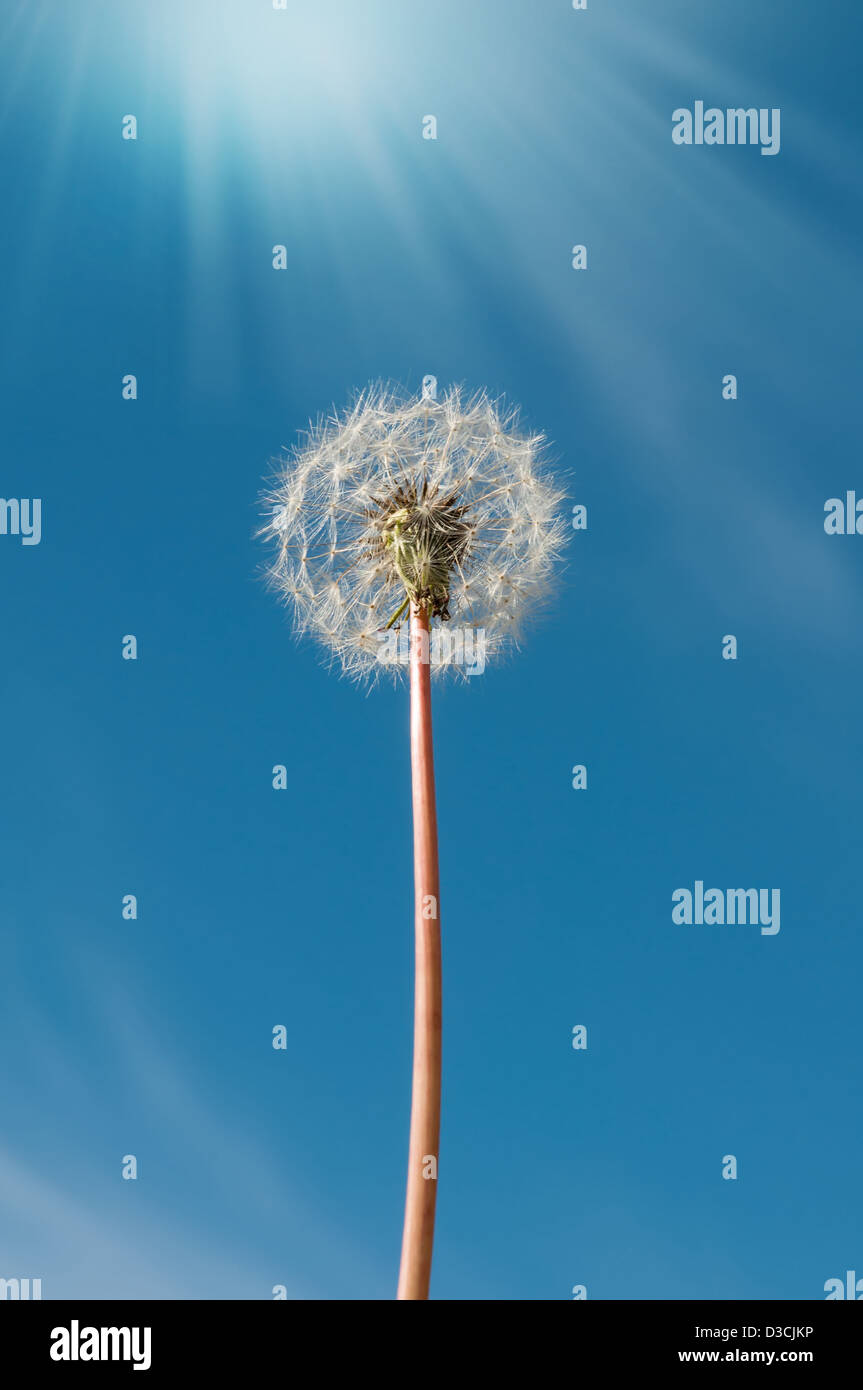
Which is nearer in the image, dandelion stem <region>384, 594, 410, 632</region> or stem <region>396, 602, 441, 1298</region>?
stem <region>396, 602, 441, 1298</region>

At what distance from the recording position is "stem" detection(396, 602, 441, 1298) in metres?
16.1

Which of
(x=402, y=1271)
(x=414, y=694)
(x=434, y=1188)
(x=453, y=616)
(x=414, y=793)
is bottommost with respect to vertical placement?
(x=402, y=1271)

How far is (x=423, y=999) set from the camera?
17328 millimetres

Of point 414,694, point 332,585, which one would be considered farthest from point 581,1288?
point 332,585

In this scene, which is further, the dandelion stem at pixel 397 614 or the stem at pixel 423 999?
the dandelion stem at pixel 397 614

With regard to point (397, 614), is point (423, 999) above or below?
below

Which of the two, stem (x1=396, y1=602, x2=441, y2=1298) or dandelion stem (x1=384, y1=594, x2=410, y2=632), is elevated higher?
dandelion stem (x1=384, y1=594, x2=410, y2=632)

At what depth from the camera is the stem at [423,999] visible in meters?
16.1

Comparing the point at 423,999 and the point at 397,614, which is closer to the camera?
the point at 423,999

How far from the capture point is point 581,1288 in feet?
72.1
